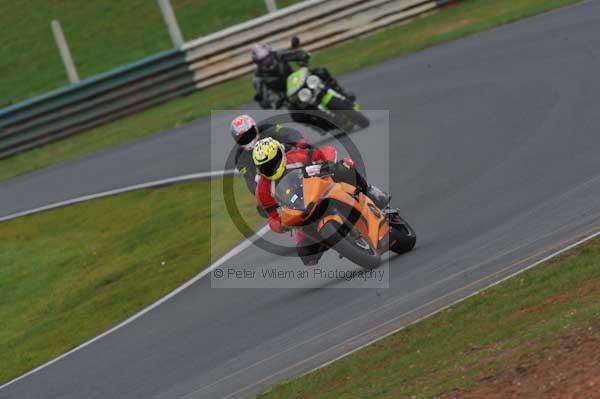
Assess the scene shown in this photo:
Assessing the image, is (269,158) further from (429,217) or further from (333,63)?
(333,63)

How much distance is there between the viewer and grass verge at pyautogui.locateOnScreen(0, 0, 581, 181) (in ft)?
70.3

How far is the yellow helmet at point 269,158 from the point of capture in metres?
10.6

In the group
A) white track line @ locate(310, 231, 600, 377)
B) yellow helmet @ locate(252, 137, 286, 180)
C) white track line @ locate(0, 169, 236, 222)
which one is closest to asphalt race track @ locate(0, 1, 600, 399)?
white track line @ locate(310, 231, 600, 377)

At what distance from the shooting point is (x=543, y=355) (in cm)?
675

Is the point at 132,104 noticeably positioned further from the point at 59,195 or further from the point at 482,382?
the point at 482,382

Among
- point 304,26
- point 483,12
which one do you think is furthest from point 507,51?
point 304,26

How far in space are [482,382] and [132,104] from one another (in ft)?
58.5

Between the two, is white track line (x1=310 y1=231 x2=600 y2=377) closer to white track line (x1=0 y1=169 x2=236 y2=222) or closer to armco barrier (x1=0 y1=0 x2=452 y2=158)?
white track line (x1=0 y1=169 x2=236 y2=222)

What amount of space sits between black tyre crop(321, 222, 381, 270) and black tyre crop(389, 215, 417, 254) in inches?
14.8

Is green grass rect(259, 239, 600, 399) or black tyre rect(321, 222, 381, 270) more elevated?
green grass rect(259, 239, 600, 399)

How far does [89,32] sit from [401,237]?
62.5 feet

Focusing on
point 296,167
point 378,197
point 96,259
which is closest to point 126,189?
point 96,259

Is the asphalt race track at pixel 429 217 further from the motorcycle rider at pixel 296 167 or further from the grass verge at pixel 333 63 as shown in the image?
the grass verge at pixel 333 63

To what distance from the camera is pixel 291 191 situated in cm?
1060
